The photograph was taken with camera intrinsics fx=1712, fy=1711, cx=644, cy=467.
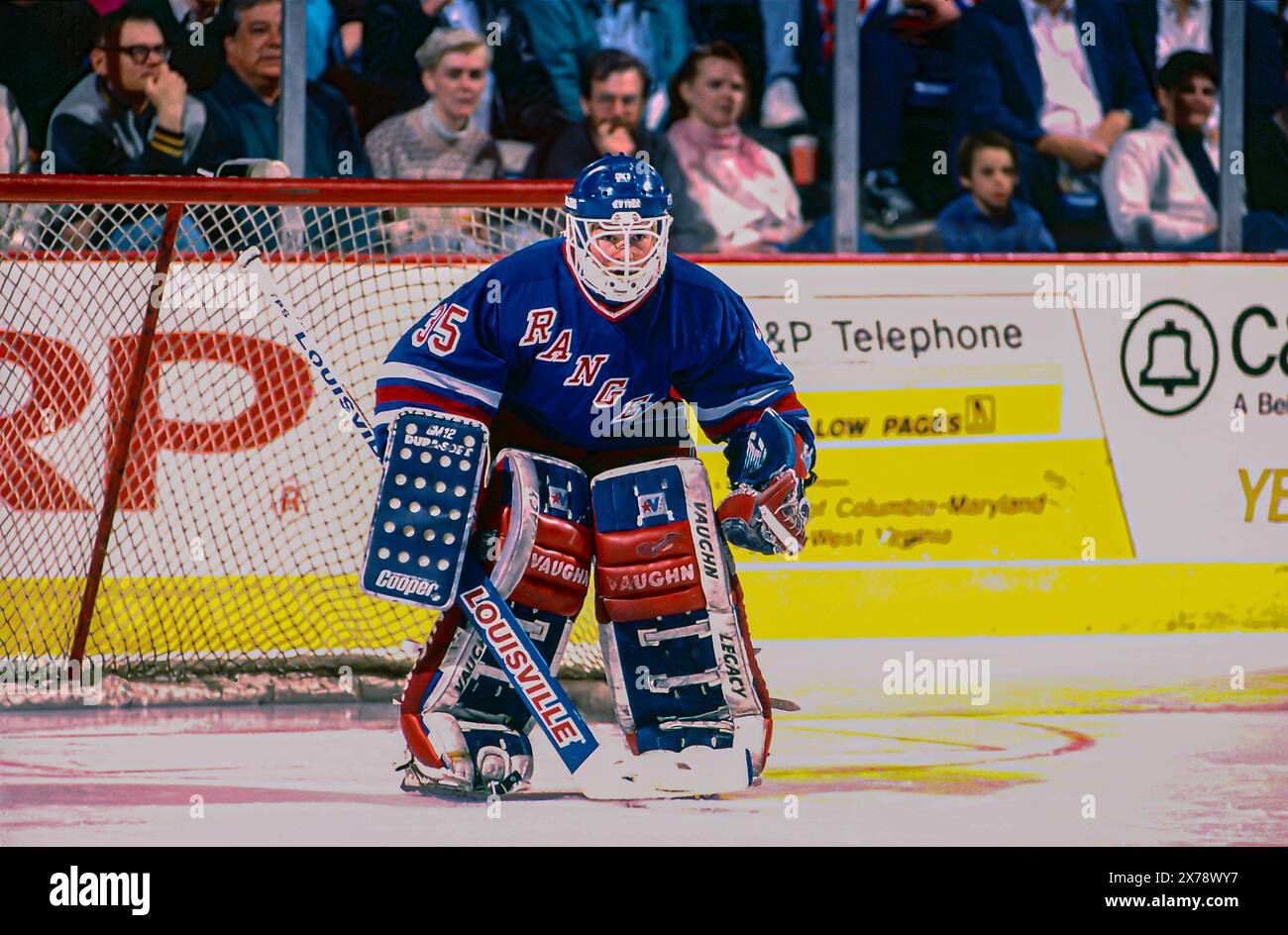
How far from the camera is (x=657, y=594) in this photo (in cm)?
346

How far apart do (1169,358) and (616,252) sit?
3022 mm

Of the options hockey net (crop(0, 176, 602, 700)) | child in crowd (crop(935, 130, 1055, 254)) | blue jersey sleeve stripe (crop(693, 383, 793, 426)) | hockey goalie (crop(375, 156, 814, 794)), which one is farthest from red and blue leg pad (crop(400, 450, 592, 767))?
child in crowd (crop(935, 130, 1055, 254))

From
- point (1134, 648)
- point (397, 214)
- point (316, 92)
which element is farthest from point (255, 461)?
point (1134, 648)

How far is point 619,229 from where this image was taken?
133 inches

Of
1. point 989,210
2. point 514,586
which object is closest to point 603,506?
point 514,586

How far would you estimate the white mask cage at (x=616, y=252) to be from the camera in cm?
338

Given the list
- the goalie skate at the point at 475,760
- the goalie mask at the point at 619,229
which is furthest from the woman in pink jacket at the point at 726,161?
the goalie skate at the point at 475,760

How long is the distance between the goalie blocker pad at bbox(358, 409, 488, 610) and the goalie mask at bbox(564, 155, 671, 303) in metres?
0.41

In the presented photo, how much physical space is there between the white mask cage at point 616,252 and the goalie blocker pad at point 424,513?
0.40 metres

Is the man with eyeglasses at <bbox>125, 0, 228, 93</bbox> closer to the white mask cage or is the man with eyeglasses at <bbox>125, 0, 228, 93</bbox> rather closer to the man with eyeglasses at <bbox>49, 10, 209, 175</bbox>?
the man with eyeglasses at <bbox>49, 10, 209, 175</bbox>

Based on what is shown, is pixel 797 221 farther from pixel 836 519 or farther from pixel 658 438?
pixel 658 438

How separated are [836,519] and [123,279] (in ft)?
7.71

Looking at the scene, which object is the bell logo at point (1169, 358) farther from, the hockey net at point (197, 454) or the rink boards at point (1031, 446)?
the hockey net at point (197, 454)

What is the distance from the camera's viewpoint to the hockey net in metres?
5.05
